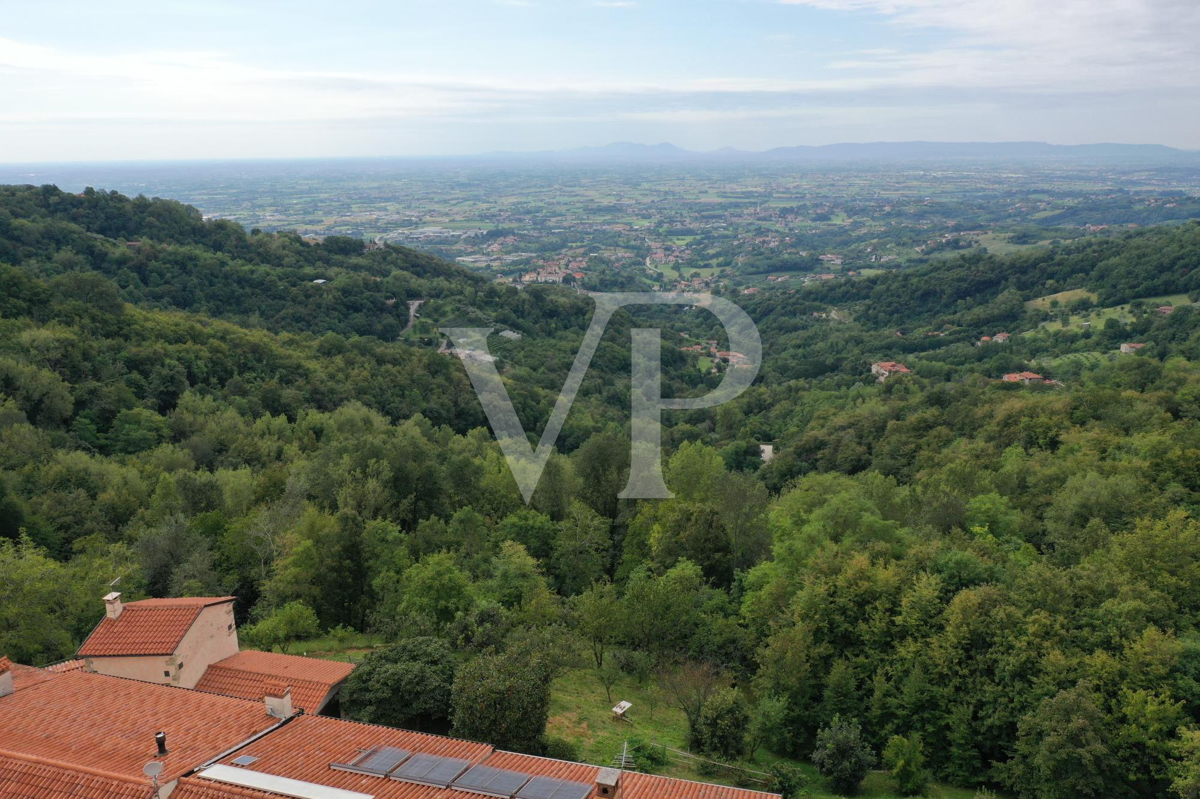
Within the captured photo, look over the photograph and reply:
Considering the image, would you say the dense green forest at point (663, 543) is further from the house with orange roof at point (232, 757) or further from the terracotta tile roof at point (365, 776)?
the house with orange roof at point (232, 757)

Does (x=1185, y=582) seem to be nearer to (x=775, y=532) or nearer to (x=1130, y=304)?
(x=775, y=532)

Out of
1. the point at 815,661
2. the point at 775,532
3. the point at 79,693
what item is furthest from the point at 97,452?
the point at 815,661

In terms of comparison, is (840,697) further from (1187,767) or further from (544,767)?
(544,767)

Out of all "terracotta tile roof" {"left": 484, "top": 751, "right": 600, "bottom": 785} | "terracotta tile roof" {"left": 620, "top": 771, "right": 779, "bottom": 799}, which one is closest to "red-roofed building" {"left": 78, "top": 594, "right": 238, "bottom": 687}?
"terracotta tile roof" {"left": 484, "top": 751, "right": 600, "bottom": 785}

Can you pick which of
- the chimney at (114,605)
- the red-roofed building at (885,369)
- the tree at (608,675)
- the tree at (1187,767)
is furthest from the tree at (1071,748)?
the red-roofed building at (885,369)

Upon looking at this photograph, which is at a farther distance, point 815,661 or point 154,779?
point 815,661

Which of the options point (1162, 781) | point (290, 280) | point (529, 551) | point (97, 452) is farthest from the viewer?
point (290, 280)
